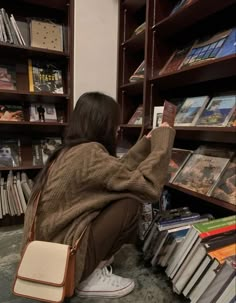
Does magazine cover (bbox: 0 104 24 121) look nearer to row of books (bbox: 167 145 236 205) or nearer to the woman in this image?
the woman

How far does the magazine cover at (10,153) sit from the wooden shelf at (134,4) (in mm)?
1311

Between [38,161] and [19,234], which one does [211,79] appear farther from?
[19,234]

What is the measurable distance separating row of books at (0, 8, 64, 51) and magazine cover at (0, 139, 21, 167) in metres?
0.71

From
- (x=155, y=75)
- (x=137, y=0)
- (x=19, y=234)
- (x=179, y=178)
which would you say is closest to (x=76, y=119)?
(x=179, y=178)

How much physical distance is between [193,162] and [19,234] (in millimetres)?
1233

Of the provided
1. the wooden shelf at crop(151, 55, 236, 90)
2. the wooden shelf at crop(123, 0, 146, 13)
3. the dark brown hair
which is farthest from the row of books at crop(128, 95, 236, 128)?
the wooden shelf at crop(123, 0, 146, 13)

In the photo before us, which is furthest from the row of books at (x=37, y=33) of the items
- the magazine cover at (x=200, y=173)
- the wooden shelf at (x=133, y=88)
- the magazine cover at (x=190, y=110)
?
the magazine cover at (x=200, y=173)

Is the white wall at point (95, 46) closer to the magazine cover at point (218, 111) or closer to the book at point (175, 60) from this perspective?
the book at point (175, 60)

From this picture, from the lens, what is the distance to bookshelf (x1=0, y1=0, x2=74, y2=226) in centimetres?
193

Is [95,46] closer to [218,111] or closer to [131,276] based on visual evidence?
[218,111]

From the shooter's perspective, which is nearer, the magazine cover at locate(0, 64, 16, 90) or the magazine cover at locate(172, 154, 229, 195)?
the magazine cover at locate(172, 154, 229, 195)

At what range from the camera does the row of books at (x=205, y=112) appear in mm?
1268

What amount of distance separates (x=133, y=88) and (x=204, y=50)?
2.14 feet

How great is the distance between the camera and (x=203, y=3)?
1.29 meters
